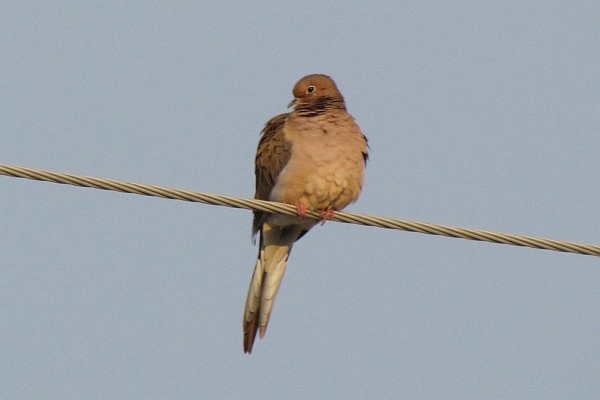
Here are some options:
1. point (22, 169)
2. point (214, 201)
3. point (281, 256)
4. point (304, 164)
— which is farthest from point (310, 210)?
point (22, 169)

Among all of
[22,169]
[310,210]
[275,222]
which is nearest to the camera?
[22,169]

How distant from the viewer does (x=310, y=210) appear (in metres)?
7.29

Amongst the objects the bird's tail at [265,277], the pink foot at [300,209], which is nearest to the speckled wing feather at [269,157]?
the bird's tail at [265,277]

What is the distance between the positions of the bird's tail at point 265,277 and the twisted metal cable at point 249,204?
214cm

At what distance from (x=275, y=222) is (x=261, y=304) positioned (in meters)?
0.62

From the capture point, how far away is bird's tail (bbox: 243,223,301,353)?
7898mm

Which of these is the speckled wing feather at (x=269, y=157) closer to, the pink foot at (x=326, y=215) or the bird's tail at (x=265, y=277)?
the bird's tail at (x=265, y=277)

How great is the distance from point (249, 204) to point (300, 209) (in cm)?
155

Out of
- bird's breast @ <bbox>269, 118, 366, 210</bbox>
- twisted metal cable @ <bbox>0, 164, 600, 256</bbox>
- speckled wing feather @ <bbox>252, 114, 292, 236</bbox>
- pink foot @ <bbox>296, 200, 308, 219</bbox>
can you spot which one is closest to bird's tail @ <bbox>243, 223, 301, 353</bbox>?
speckled wing feather @ <bbox>252, 114, 292, 236</bbox>

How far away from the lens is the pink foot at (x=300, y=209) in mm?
7051

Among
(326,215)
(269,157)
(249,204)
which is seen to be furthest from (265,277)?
Result: (249,204)

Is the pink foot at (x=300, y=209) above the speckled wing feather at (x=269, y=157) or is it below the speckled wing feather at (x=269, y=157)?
below

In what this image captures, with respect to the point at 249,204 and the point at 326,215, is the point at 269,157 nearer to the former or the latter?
the point at 326,215

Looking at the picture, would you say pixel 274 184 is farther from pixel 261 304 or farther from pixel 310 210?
pixel 261 304
